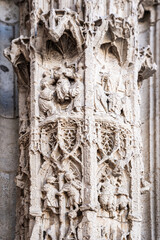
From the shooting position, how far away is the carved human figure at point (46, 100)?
31.2 feet

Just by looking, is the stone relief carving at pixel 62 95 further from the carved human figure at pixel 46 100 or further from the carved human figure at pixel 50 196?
the carved human figure at pixel 50 196

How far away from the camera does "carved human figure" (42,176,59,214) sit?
911 centimetres

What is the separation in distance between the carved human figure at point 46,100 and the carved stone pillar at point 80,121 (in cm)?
1

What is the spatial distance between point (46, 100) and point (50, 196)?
1.05 m

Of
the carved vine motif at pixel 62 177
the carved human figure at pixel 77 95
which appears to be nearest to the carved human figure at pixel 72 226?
the carved vine motif at pixel 62 177

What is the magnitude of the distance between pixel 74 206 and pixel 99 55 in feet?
5.77

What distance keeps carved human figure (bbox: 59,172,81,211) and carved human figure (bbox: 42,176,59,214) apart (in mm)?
87

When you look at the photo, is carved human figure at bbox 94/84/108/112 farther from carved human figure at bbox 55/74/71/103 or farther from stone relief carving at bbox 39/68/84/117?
carved human figure at bbox 55/74/71/103

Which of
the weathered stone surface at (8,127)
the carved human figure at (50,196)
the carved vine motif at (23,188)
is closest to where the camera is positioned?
the carved human figure at (50,196)

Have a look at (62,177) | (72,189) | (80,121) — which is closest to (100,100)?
(80,121)

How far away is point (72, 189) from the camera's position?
29.9 feet

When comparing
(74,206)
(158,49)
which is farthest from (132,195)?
(158,49)

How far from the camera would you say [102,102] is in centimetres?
957

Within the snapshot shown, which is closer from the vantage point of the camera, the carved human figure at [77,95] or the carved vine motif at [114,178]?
the carved vine motif at [114,178]
